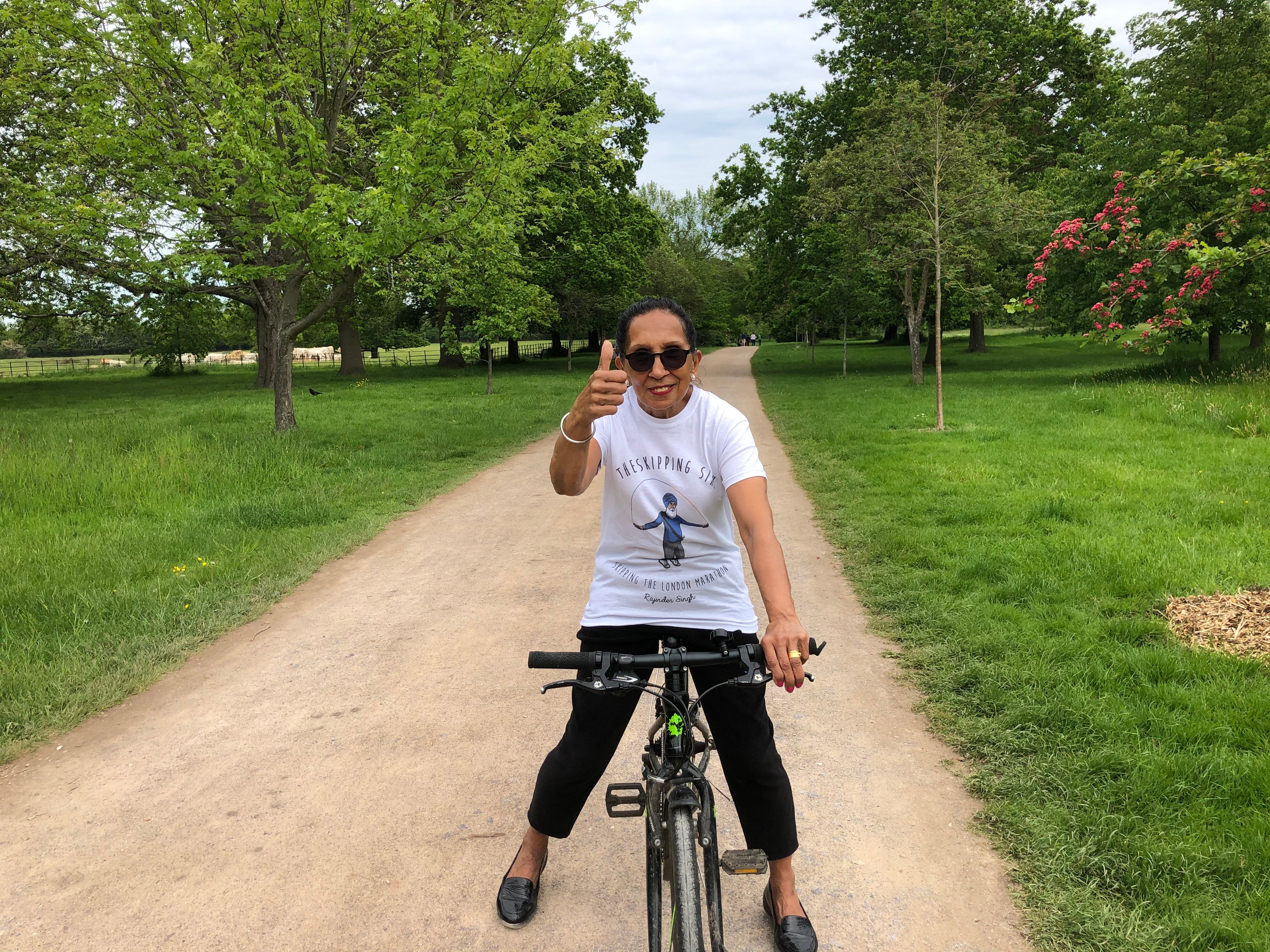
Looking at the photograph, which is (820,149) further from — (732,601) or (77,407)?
(732,601)

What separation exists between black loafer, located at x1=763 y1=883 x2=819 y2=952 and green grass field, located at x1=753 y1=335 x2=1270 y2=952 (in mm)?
711

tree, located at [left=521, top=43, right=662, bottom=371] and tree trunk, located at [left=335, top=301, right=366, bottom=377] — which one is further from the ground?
tree, located at [left=521, top=43, right=662, bottom=371]

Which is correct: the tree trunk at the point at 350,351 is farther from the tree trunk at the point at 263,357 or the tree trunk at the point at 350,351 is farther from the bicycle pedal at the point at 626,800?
the bicycle pedal at the point at 626,800

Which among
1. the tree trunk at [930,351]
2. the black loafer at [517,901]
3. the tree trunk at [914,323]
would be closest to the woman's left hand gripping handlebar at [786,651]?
the black loafer at [517,901]

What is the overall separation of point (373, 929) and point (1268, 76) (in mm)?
25487

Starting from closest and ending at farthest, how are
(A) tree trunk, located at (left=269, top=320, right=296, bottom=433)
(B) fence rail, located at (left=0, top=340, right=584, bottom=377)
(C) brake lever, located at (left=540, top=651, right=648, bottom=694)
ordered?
(C) brake lever, located at (left=540, top=651, right=648, bottom=694), (A) tree trunk, located at (left=269, top=320, right=296, bottom=433), (B) fence rail, located at (left=0, top=340, right=584, bottom=377)

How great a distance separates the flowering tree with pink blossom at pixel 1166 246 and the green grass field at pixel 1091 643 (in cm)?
177

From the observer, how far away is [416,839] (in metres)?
3.19

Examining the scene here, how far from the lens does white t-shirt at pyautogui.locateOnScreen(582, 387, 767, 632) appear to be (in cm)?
236

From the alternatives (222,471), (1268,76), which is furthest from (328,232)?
(1268,76)

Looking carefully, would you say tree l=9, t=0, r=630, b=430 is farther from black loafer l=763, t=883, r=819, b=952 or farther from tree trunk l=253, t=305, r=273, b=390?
tree trunk l=253, t=305, r=273, b=390

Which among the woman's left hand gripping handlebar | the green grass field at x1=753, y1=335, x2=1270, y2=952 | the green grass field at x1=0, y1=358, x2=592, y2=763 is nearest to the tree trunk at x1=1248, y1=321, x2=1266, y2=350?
the green grass field at x1=753, y1=335, x2=1270, y2=952

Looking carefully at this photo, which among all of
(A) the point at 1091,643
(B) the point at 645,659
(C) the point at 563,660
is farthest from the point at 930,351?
(C) the point at 563,660

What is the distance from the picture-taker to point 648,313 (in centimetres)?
233
